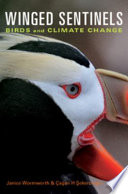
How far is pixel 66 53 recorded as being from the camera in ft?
4.15

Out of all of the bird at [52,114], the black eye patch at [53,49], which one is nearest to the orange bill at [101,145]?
the bird at [52,114]

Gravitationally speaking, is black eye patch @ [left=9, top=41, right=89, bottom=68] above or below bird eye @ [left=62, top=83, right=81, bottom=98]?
above

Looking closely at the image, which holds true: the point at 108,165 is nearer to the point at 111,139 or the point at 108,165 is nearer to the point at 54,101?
the point at 111,139

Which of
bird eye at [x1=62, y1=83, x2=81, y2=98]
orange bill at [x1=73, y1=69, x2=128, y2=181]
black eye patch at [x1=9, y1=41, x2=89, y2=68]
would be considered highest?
black eye patch at [x1=9, y1=41, x2=89, y2=68]

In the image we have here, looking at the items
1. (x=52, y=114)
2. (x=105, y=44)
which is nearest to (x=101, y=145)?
(x=52, y=114)

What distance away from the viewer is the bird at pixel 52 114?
123 centimetres

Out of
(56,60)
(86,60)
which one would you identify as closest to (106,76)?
(86,60)

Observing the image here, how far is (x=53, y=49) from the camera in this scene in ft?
4.17

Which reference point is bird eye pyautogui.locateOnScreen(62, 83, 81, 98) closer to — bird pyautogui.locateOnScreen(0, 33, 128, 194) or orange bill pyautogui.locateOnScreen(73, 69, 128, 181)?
bird pyautogui.locateOnScreen(0, 33, 128, 194)

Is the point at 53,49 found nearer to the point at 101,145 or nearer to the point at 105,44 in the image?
the point at 105,44

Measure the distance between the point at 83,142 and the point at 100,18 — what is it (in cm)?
57

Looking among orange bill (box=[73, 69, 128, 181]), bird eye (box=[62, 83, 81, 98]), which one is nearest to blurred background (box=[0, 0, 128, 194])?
orange bill (box=[73, 69, 128, 181])

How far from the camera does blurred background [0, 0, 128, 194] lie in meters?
1.35

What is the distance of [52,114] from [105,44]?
41 cm
